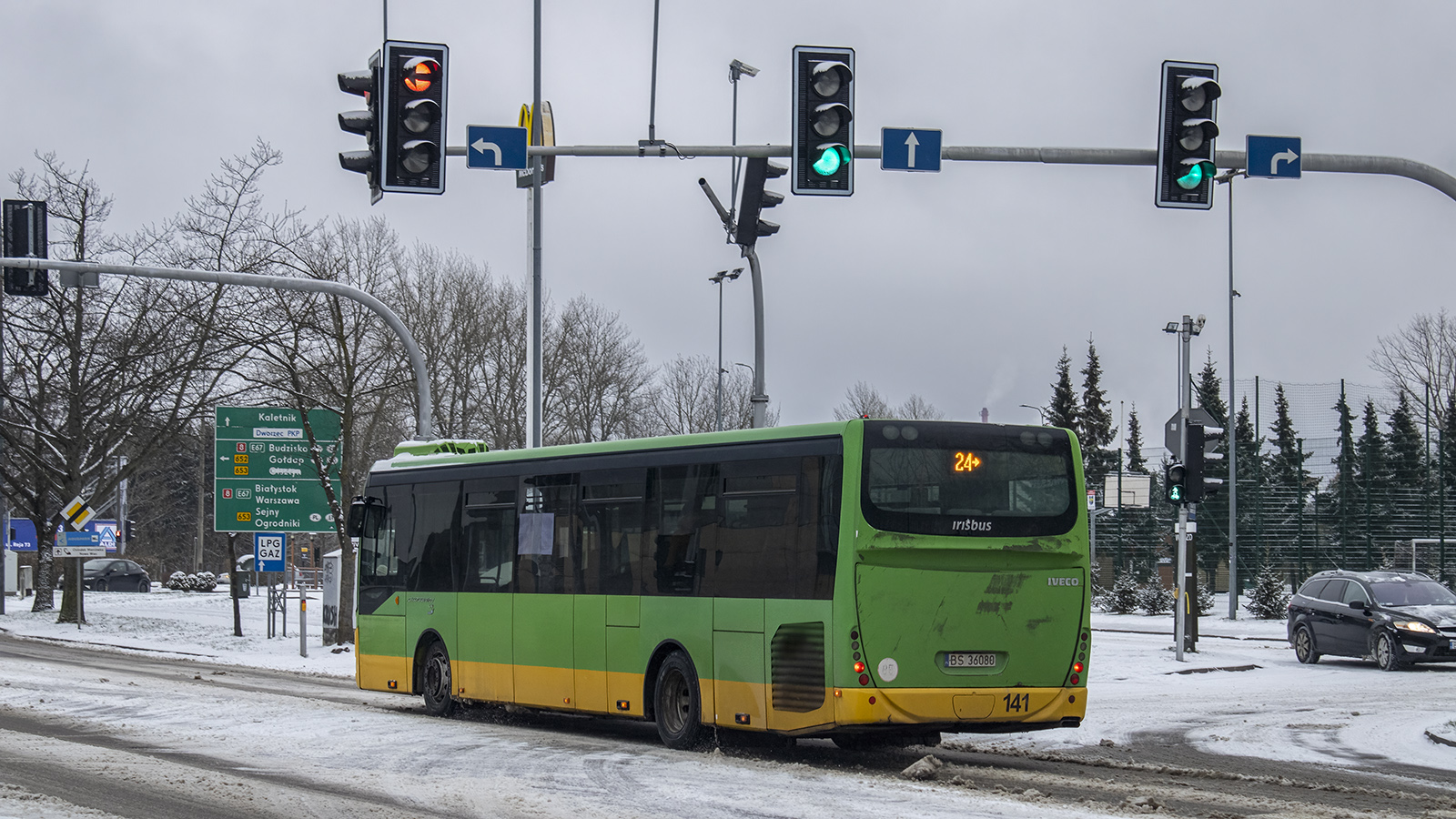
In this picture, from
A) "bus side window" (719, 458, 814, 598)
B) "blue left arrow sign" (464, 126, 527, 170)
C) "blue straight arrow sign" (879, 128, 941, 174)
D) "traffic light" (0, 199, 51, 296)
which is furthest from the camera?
"traffic light" (0, 199, 51, 296)

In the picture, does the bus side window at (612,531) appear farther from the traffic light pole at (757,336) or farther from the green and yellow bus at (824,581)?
the traffic light pole at (757,336)

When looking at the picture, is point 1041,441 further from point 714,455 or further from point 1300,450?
point 1300,450

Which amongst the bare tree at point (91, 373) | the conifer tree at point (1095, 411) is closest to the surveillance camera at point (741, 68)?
the bare tree at point (91, 373)

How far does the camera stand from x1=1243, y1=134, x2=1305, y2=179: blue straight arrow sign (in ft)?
46.8

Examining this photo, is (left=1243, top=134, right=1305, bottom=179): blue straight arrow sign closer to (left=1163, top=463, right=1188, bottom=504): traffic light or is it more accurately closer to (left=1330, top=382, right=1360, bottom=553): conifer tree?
(left=1163, top=463, right=1188, bottom=504): traffic light

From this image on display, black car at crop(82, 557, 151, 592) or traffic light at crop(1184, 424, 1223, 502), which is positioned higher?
traffic light at crop(1184, 424, 1223, 502)

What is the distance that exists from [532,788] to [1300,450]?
40210 millimetres

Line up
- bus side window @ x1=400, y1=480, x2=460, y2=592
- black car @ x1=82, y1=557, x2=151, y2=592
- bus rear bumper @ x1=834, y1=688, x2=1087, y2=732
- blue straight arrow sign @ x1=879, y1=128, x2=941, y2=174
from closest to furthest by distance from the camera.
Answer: bus rear bumper @ x1=834, y1=688, x2=1087, y2=732 → blue straight arrow sign @ x1=879, y1=128, x2=941, y2=174 → bus side window @ x1=400, y1=480, x2=460, y2=592 → black car @ x1=82, y1=557, x2=151, y2=592

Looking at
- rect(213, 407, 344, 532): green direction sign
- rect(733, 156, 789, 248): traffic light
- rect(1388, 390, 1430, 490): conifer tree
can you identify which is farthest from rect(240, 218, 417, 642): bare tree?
rect(1388, 390, 1430, 490): conifer tree

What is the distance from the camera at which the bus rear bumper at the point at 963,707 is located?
38.7ft

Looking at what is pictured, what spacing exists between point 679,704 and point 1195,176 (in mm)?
6421

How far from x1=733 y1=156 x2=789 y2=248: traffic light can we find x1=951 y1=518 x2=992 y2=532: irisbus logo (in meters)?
5.01

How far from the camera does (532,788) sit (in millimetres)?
10461

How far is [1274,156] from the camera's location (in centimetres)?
1429
